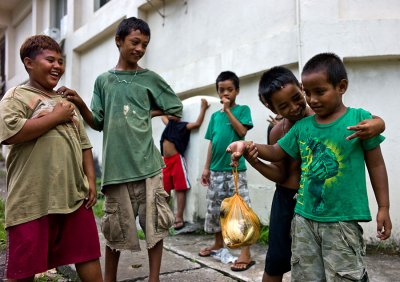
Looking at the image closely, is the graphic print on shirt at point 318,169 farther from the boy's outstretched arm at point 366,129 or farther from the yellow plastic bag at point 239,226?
the yellow plastic bag at point 239,226

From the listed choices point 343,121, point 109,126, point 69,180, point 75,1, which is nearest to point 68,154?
point 69,180

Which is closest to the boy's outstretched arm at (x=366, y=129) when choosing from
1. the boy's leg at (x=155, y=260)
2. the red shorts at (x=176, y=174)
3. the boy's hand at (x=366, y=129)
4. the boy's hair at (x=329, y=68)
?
the boy's hand at (x=366, y=129)

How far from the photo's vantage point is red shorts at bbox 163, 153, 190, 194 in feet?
14.5

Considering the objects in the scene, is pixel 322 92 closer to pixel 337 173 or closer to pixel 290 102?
pixel 290 102

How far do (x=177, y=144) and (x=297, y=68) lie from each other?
1645mm

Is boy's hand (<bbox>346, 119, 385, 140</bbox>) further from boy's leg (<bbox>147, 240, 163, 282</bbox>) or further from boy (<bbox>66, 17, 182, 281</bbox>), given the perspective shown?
boy's leg (<bbox>147, 240, 163, 282</bbox>)

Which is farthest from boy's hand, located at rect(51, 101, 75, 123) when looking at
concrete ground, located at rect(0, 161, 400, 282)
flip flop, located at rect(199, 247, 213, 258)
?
flip flop, located at rect(199, 247, 213, 258)

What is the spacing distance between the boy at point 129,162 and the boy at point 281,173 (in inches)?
27.7

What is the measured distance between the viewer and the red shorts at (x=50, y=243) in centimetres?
189

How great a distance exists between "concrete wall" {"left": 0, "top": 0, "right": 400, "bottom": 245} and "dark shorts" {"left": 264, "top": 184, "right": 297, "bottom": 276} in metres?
1.79

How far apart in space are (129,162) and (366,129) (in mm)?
1418

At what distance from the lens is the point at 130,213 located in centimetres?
241

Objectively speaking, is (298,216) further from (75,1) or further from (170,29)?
(75,1)

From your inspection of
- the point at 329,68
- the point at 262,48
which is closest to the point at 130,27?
the point at 329,68
